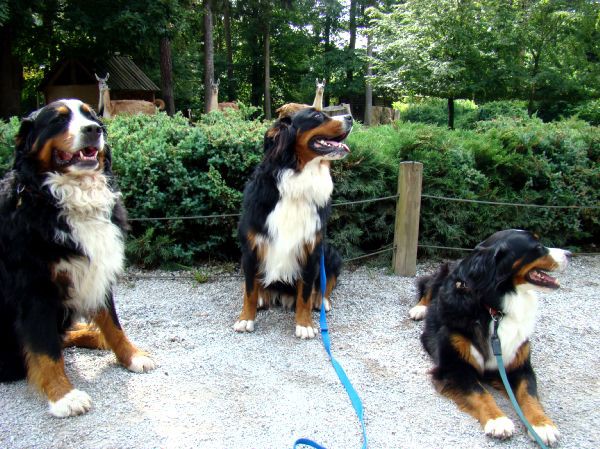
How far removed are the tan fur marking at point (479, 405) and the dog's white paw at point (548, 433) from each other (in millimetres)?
204

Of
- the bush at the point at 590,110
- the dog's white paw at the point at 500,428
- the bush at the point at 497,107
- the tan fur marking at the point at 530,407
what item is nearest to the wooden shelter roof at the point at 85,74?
the bush at the point at 497,107

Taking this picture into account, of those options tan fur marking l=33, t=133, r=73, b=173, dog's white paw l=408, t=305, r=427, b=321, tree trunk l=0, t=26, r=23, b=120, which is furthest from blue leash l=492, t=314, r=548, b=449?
tree trunk l=0, t=26, r=23, b=120

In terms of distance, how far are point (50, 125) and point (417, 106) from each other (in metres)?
20.5

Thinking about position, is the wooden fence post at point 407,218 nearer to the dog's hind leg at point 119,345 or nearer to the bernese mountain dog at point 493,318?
the bernese mountain dog at point 493,318

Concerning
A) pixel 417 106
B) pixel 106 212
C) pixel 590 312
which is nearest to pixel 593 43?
pixel 417 106

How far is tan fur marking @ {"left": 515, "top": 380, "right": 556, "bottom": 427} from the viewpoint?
2.75m

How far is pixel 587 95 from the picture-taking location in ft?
53.4

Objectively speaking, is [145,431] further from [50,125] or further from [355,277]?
[355,277]

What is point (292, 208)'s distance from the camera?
3.89 m

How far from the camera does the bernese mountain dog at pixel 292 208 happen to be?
379 centimetres

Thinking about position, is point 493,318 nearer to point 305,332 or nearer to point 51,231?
point 305,332

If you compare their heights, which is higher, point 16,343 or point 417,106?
point 417,106

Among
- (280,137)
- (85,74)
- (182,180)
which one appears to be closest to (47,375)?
(280,137)

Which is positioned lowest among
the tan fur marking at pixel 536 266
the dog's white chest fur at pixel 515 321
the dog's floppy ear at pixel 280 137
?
the dog's white chest fur at pixel 515 321
